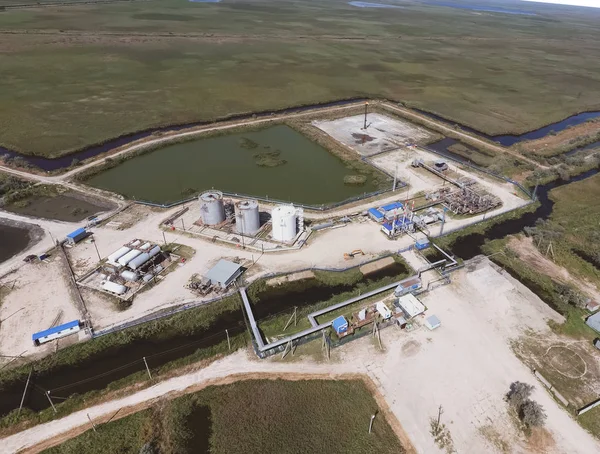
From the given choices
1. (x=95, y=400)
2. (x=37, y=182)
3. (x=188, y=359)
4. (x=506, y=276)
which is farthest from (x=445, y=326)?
(x=37, y=182)

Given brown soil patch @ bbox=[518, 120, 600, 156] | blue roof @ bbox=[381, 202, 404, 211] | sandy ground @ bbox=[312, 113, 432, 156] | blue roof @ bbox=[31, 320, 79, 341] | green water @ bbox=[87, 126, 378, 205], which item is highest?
sandy ground @ bbox=[312, 113, 432, 156]

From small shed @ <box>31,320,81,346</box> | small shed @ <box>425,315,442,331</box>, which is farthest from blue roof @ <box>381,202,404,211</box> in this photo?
small shed @ <box>31,320,81,346</box>

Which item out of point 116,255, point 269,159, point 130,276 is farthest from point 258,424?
point 269,159

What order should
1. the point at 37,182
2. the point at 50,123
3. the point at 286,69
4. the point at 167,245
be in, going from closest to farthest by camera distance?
the point at 167,245, the point at 37,182, the point at 50,123, the point at 286,69

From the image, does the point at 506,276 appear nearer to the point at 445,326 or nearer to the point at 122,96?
the point at 445,326

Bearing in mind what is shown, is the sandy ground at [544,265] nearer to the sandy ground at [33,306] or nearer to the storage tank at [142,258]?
the storage tank at [142,258]

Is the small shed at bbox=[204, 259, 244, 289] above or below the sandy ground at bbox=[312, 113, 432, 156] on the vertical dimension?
below

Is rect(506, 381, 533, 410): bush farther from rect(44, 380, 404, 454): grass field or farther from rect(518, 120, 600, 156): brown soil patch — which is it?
rect(518, 120, 600, 156): brown soil patch
